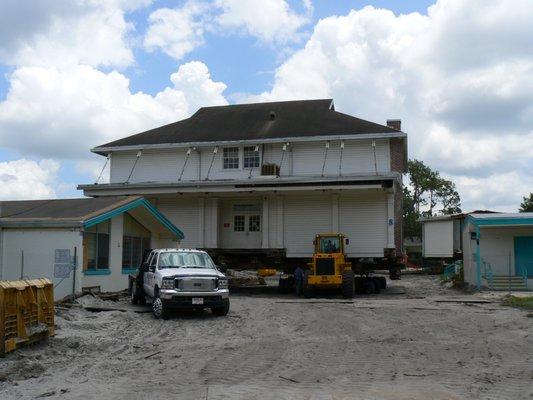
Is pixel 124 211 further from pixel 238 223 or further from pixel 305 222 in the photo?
pixel 305 222

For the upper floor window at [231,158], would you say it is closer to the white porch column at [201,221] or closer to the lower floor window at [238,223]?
the white porch column at [201,221]

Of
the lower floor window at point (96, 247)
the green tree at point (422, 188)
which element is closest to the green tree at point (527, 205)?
the green tree at point (422, 188)

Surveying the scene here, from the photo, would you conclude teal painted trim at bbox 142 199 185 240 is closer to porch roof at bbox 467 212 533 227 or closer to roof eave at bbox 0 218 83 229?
roof eave at bbox 0 218 83 229

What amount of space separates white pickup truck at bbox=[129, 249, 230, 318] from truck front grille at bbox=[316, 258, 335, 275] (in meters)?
7.34

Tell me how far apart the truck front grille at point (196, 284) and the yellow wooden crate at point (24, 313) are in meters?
4.55

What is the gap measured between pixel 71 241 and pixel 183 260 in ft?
12.9

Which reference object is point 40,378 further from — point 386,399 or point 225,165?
point 225,165

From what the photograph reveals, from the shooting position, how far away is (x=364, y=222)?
1141 inches

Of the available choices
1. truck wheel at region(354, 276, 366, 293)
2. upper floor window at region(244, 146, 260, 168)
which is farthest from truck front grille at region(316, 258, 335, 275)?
upper floor window at region(244, 146, 260, 168)

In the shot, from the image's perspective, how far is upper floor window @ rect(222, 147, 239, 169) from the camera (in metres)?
31.8

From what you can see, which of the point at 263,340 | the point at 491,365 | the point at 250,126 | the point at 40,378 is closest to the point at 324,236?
the point at 250,126

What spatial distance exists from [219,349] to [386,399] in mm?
4516

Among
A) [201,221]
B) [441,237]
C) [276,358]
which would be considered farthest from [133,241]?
[441,237]

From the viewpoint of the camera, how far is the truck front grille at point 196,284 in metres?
16.2
